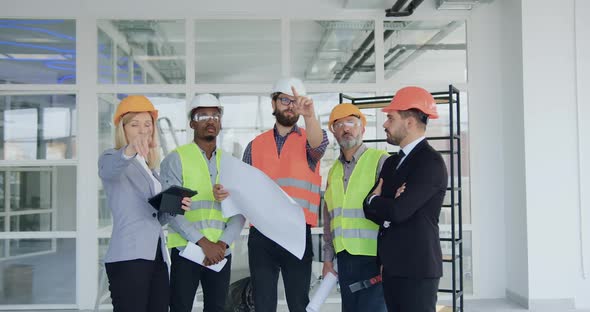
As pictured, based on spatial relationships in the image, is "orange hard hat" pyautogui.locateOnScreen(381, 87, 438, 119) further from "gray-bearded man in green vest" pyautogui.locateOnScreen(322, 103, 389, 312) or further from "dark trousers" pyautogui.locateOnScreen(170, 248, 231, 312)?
"dark trousers" pyautogui.locateOnScreen(170, 248, 231, 312)

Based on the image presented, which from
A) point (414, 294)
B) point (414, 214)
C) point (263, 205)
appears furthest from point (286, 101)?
point (414, 294)

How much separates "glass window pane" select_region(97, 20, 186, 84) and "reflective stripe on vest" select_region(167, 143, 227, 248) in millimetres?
2821

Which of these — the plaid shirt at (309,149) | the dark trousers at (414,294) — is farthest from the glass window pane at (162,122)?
the dark trousers at (414,294)

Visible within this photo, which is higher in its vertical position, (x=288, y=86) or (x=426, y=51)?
(x=426, y=51)

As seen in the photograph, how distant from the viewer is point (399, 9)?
5672 mm

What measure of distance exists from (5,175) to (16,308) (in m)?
1.26

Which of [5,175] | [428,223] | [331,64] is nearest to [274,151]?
[428,223]

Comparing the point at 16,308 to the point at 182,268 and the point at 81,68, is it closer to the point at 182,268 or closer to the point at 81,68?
the point at 81,68

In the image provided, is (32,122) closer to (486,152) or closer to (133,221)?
(133,221)

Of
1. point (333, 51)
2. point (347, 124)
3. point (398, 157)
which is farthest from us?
point (333, 51)

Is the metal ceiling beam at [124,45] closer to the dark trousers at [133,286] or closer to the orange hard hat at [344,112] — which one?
the orange hard hat at [344,112]

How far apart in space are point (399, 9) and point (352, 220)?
3096 mm

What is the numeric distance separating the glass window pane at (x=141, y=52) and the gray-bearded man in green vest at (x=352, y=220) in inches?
116

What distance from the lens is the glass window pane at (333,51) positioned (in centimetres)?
590
